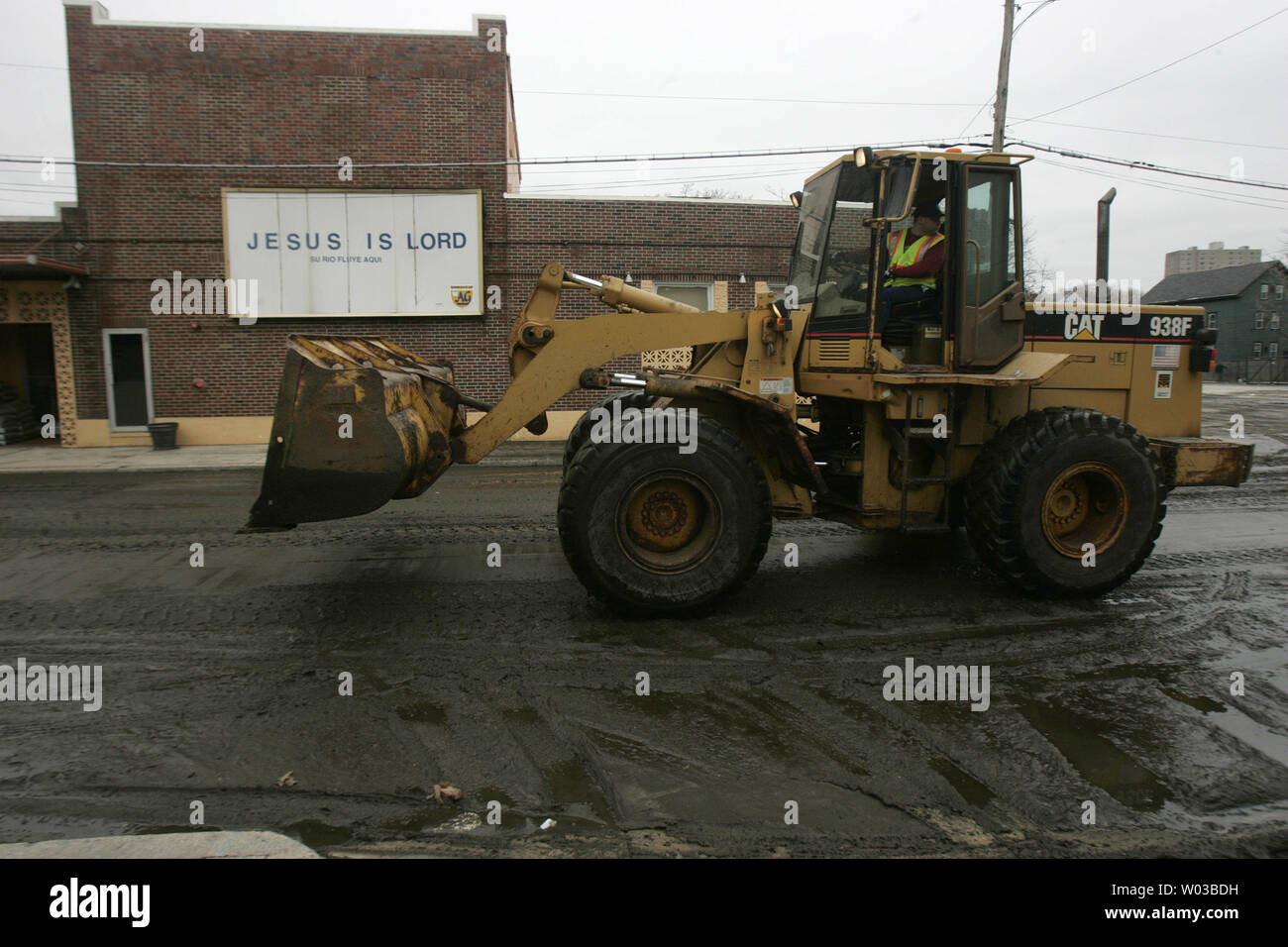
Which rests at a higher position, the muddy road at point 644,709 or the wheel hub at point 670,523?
the wheel hub at point 670,523

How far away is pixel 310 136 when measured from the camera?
16.4m

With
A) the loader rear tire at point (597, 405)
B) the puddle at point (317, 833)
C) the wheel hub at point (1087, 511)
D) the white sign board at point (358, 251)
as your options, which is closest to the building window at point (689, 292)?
the white sign board at point (358, 251)

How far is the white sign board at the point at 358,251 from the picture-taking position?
1634cm

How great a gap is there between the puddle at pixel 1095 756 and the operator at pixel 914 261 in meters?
2.79

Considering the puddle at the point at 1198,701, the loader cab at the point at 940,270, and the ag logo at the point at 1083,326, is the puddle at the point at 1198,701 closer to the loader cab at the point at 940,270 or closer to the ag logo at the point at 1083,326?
the loader cab at the point at 940,270

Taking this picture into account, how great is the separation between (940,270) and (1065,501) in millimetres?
1895

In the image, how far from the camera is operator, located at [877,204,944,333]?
584 cm

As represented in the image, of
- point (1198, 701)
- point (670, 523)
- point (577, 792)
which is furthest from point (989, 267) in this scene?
point (577, 792)

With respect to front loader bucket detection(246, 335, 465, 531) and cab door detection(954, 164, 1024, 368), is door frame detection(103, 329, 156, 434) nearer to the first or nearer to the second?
front loader bucket detection(246, 335, 465, 531)

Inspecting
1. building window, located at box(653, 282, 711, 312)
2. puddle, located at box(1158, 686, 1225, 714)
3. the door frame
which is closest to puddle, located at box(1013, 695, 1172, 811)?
puddle, located at box(1158, 686, 1225, 714)

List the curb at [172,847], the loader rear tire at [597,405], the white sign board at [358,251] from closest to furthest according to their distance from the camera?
the curb at [172,847]
the loader rear tire at [597,405]
the white sign board at [358,251]

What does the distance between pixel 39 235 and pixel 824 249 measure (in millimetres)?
16812
